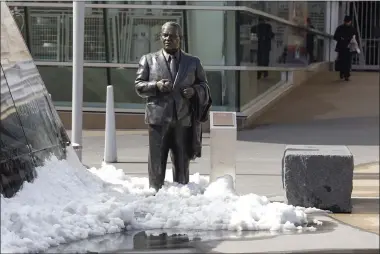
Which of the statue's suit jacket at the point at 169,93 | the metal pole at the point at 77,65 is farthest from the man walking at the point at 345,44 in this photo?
the statue's suit jacket at the point at 169,93

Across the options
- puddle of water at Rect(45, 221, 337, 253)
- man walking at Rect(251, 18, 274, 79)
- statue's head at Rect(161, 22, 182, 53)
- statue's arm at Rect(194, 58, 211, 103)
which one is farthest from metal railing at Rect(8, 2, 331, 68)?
puddle of water at Rect(45, 221, 337, 253)

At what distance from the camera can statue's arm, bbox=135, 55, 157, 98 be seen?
8.95 meters

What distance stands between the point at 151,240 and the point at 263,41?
1289 cm

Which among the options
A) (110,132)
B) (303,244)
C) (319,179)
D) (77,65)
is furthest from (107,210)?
(110,132)

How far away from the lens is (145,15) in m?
17.9

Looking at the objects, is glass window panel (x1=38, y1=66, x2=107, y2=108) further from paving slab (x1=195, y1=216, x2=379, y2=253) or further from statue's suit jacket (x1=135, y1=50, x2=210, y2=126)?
paving slab (x1=195, y1=216, x2=379, y2=253)

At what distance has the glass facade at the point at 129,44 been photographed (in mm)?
17406

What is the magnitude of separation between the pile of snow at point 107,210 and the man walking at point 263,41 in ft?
33.2

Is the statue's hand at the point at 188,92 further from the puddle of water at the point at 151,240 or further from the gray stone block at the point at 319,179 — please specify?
the puddle of water at the point at 151,240

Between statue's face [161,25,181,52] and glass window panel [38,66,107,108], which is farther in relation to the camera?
glass window panel [38,66,107,108]

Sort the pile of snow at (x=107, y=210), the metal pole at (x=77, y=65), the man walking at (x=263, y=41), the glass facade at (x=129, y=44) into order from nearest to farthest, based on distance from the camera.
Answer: the pile of snow at (x=107, y=210)
the metal pole at (x=77, y=65)
the glass facade at (x=129, y=44)
the man walking at (x=263, y=41)

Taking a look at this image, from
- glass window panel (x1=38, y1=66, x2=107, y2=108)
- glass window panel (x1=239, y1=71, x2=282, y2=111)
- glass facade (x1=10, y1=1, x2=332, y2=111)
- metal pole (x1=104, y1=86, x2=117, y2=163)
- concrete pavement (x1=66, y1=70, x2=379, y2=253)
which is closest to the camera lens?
concrete pavement (x1=66, y1=70, x2=379, y2=253)

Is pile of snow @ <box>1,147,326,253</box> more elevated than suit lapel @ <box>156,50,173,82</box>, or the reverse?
suit lapel @ <box>156,50,173,82</box>

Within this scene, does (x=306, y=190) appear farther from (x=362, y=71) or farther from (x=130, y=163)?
(x=362, y=71)
